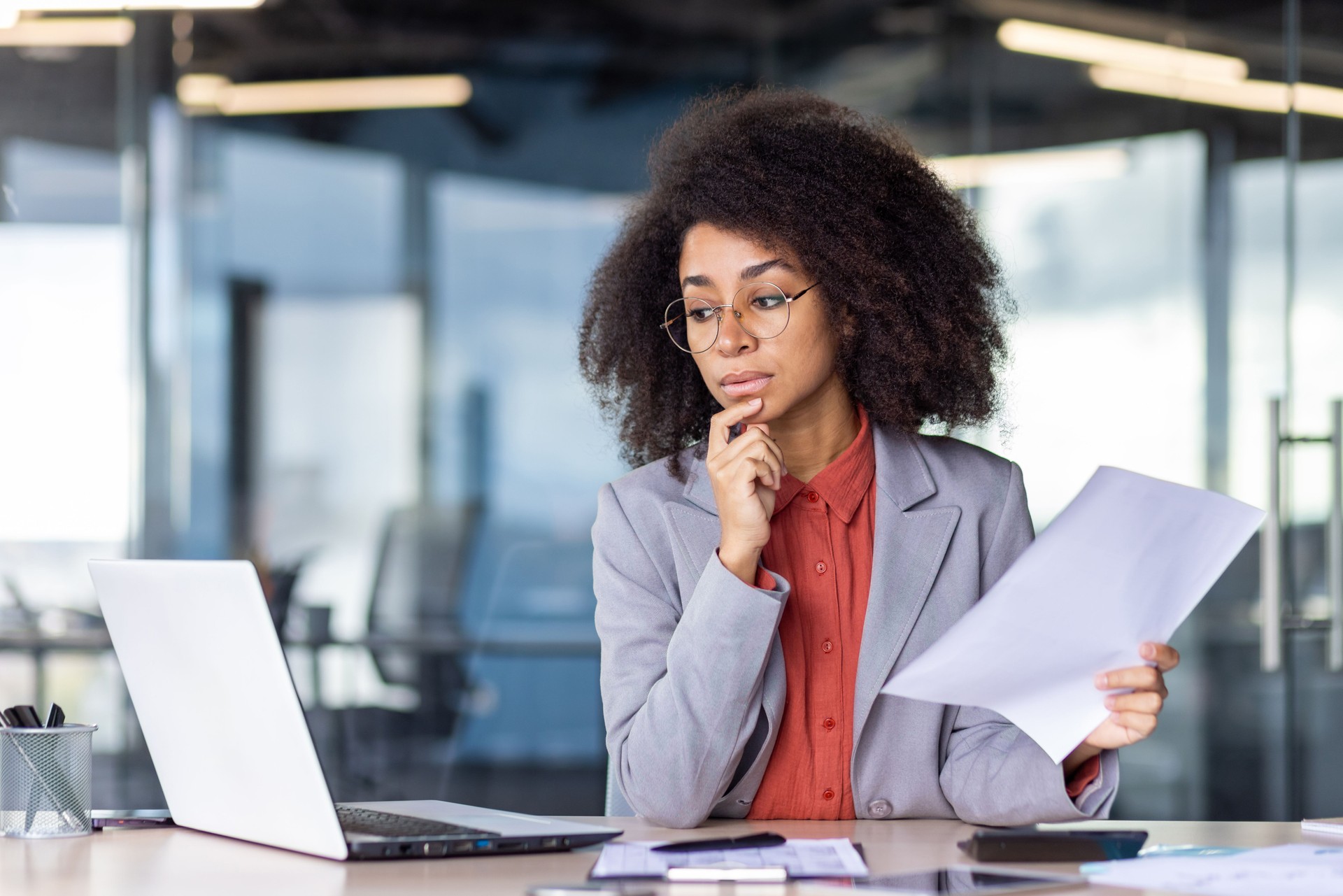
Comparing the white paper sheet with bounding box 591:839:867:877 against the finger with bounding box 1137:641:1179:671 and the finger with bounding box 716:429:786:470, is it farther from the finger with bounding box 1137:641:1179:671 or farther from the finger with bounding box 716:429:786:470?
the finger with bounding box 716:429:786:470

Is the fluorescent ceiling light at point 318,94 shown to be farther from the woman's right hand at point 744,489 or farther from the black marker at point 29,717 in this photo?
the black marker at point 29,717

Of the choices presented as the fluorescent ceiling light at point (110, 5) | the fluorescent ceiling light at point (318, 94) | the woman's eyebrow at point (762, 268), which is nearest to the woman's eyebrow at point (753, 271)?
the woman's eyebrow at point (762, 268)

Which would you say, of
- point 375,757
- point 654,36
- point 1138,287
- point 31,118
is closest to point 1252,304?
point 1138,287

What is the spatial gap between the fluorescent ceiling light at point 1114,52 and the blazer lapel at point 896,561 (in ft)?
9.13

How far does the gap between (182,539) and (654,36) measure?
2274 millimetres

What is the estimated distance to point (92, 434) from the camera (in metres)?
4.28

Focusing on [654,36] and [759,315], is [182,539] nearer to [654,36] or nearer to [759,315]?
[654,36]

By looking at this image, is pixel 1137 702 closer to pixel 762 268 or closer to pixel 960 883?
pixel 960 883

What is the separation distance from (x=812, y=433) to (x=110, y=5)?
3.41 m

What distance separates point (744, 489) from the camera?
5.29 ft

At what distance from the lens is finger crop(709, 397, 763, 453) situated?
1734 millimetres

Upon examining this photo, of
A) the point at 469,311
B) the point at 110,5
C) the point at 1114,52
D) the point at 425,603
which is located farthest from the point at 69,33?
the point at 1114,52

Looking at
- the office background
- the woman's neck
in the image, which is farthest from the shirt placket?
the office background

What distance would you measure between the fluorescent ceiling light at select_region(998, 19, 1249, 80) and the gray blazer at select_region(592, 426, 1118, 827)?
270 cm
